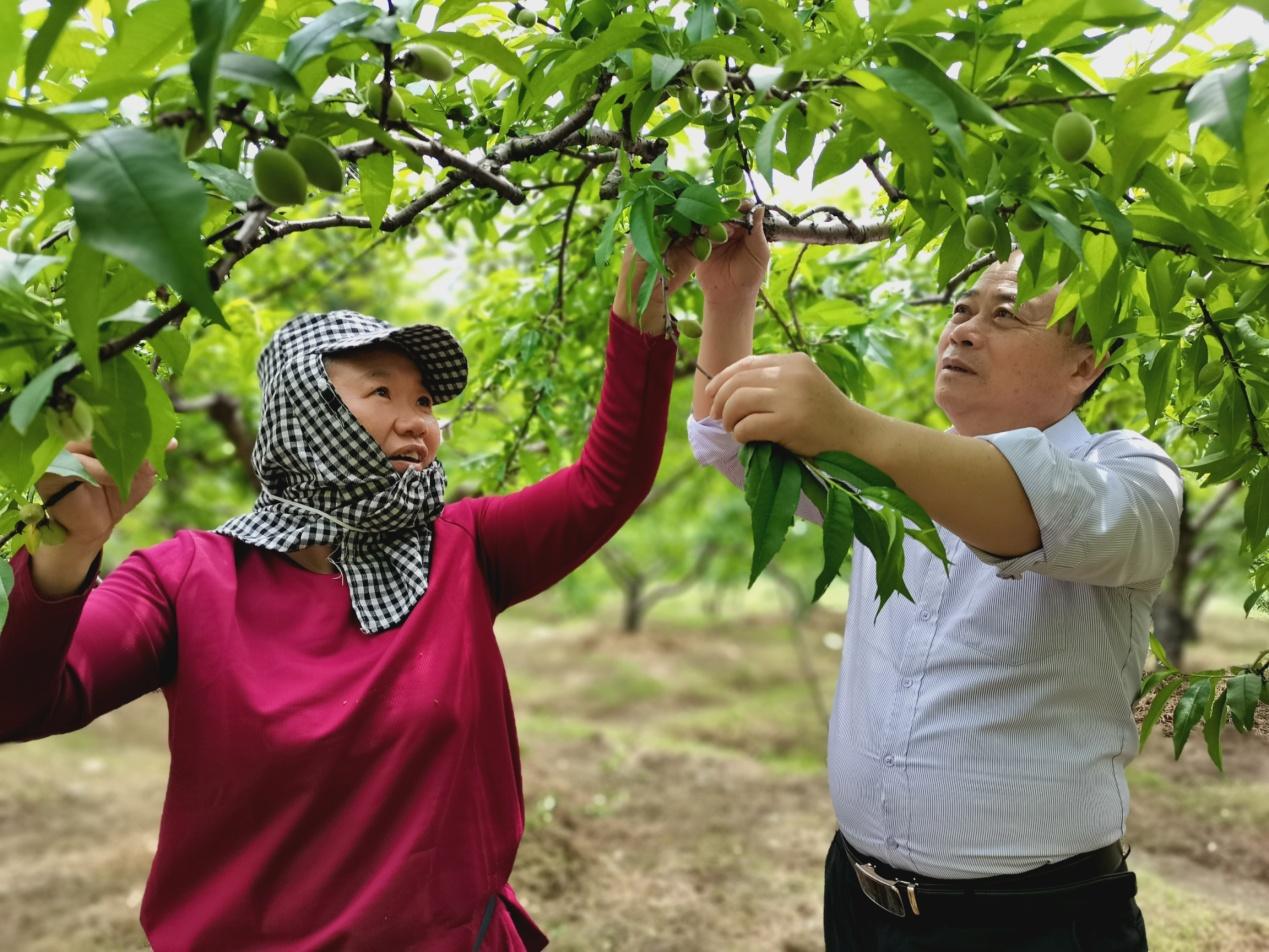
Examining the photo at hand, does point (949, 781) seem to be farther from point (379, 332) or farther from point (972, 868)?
point (379, 332)

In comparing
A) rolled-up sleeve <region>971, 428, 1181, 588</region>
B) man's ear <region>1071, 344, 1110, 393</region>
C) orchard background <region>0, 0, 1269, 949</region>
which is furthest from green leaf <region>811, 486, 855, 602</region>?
man's ear <region>1071, 344, 1110, 393</region>

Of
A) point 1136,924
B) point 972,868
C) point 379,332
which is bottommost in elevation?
point 1136,924

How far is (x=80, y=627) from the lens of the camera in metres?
1.39

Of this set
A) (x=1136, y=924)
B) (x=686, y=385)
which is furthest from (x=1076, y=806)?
(x=686, y=385)

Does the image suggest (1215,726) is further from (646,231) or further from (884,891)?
(646,231)

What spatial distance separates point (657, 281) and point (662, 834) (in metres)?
4.81

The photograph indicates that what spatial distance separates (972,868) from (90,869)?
4955mm

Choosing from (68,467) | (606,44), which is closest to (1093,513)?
(606,44)

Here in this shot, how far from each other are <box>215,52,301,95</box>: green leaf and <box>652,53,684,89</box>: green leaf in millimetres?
411

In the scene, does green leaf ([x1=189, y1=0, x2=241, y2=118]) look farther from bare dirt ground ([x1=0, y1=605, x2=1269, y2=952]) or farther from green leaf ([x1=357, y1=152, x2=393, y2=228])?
bare dirt ground ([x1=0, y1=605, x2=1269, y2=952])

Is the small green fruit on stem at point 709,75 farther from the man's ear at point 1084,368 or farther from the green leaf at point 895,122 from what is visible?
the man's ear at point 1084,368

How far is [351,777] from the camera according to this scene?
1.44 metres

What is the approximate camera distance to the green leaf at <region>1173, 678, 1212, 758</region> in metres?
1.69

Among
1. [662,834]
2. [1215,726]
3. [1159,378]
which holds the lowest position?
[662,834]
